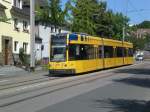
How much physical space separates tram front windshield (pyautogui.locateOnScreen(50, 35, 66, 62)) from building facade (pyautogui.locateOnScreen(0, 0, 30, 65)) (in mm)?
13494

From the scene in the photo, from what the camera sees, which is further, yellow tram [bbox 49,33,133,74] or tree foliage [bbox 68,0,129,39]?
tree foliage [bbox 68,0,129,39]

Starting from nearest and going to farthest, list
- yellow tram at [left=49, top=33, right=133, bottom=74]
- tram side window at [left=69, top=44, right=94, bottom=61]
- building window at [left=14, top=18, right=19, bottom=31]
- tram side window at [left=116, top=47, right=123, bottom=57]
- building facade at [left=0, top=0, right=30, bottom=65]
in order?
1. yellow tram at [left=49, top=33, right=133, bottom=74]
2. tram side window at [left=69, top=44, right=94, bottom=61]
3. building facade at [left=0, top=0, right=30, bottom=65]
4. tram side window at [left=116, top=47, right=123, bottom=57]
5. building window at [left=14, top=18, right=19, bottom=31]

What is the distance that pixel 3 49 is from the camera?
166 ft

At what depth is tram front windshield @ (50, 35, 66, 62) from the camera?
3506 centimetres

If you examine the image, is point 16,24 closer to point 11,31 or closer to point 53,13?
point 11,31

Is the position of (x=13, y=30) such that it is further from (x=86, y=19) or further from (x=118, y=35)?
(x=118, y=35)

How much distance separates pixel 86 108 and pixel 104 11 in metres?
75.1

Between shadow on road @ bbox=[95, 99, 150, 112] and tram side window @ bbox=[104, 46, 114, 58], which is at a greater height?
tram side window @ bbox=[104, 46, 114, 58]

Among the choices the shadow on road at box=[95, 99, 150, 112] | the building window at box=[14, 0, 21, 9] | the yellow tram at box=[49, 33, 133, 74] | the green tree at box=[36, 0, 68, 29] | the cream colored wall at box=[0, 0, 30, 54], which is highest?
the building window at box=[14, 0, 21, 9]

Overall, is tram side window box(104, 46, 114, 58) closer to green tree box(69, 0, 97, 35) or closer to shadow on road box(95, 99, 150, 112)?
green tree box(69, 0, 97, 35)

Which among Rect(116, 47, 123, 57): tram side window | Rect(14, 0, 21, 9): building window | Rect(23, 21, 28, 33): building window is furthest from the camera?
Answer: Rect(23, 21, 28, 33): building window

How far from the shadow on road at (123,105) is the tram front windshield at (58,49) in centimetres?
1721

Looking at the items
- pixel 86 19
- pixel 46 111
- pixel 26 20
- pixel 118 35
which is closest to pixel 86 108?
pixel 46 111

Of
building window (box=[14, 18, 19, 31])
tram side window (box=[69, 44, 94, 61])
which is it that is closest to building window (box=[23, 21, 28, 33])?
building window (box=[14, 18, 19, 31])
